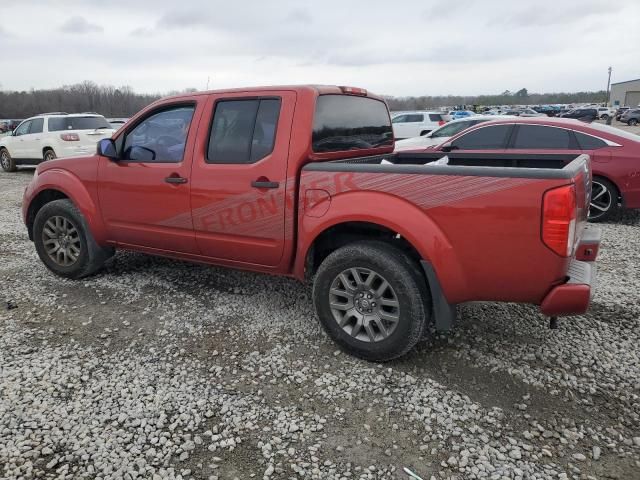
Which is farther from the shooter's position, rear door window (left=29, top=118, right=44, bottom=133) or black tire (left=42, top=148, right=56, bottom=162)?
rear door window (left=29, top=118, right=44, bottom=133)

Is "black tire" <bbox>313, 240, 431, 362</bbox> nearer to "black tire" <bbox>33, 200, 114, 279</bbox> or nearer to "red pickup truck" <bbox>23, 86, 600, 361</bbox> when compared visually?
"red pickup truck" <bbox>23, 86, 600, 361</bbox>

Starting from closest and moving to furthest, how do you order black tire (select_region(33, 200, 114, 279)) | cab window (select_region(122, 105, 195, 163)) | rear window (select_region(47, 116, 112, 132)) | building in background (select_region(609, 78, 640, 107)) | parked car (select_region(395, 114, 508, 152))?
Answer: cab window (select_region(122, 105, 195, 163))
black tire (select_region(33, 200, 114, 279))
parked car (select_region(395, 114, 508, 152))
rear window (select_region(47, 116, 112, 132))
building in background (select_region(609, 78, 640, 107))

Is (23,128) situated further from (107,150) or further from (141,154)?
(141,154)

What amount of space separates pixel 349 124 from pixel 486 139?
455 centimetres

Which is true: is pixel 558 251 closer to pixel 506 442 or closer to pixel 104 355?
pixel 506 442

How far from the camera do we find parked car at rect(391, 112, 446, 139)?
20.2 m

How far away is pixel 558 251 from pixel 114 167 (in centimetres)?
373

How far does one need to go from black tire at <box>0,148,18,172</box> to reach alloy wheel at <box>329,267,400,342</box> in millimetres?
14573

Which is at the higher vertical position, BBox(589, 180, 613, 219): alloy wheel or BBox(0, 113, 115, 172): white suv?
BBox(0, 113, 115, 172): white suv

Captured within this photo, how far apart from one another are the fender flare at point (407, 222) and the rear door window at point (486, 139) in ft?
17.6

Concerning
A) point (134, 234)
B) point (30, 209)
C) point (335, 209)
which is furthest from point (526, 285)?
point (30, 209)

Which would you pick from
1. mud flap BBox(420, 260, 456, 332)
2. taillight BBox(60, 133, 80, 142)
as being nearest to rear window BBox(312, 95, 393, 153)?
mud flap BBox(420, 260, 456, 332)

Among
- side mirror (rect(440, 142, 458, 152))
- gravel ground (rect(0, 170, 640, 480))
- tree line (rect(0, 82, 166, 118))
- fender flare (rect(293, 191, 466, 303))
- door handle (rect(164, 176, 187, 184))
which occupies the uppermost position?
tree line (rect(0, 82, 166, 118))

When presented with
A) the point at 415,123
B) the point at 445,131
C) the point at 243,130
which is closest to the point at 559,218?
the point at 243,130
